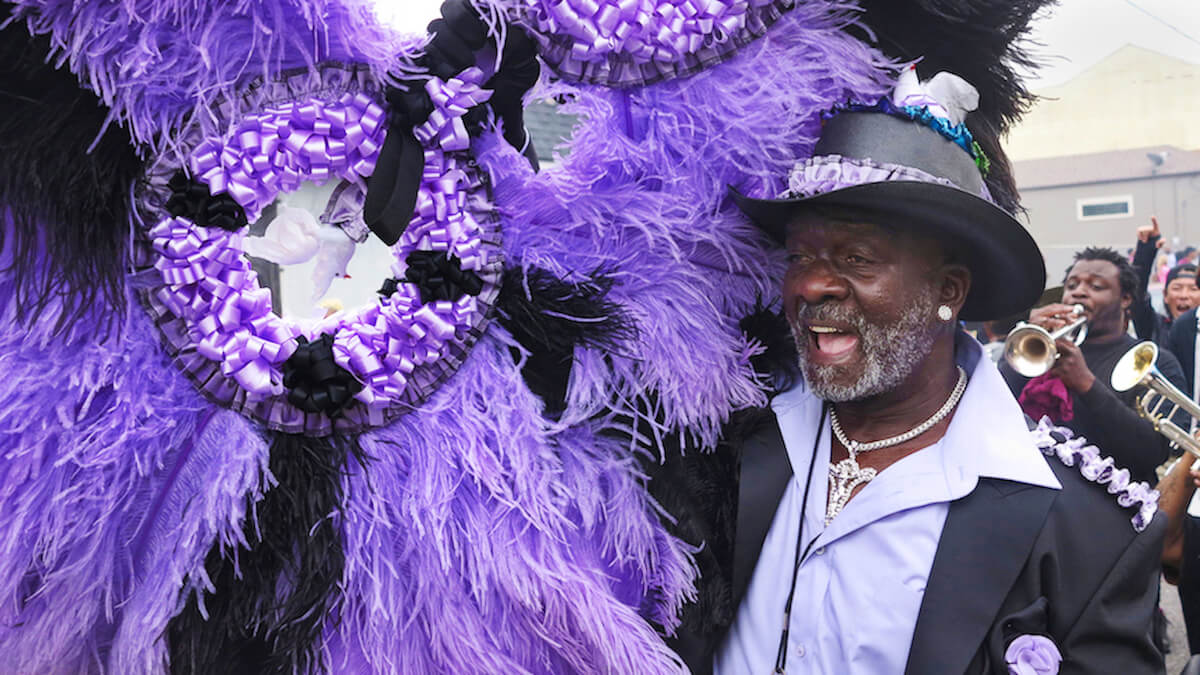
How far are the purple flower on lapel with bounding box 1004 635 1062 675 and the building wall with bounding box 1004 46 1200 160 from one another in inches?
428

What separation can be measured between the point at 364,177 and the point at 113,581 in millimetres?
722

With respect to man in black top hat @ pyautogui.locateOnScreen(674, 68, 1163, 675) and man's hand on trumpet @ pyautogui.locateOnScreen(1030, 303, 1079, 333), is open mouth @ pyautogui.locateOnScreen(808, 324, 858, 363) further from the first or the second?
man's hand on trumpet @ pyautogui.locateOnScreen(1030, 303, 1079, 333)

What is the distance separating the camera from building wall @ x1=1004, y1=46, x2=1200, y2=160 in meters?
11.3

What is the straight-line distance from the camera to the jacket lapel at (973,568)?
1.51 metres

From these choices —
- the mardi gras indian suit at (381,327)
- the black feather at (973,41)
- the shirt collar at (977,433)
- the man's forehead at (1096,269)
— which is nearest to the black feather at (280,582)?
the mardi gras indian suit at (381,327)

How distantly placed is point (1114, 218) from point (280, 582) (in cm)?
1377

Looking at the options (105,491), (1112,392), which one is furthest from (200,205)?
(1112,392)

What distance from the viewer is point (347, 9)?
1.38 metres

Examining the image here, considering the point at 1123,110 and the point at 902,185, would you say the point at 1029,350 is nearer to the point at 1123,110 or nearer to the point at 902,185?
the point at 902,185

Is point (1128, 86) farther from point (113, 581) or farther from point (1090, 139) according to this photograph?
point (113, 581)

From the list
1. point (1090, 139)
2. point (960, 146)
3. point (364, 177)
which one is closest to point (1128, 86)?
point (1090, 139)

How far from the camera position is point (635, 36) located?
1523 millimetres

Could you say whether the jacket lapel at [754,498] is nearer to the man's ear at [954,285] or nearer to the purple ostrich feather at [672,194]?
the purple ostrich feather at [672,194]

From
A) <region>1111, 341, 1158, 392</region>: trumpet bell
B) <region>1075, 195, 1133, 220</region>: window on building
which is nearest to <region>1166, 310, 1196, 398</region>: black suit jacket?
A: <region>1111, 341, 1158, 392</region>: trumpet bell
